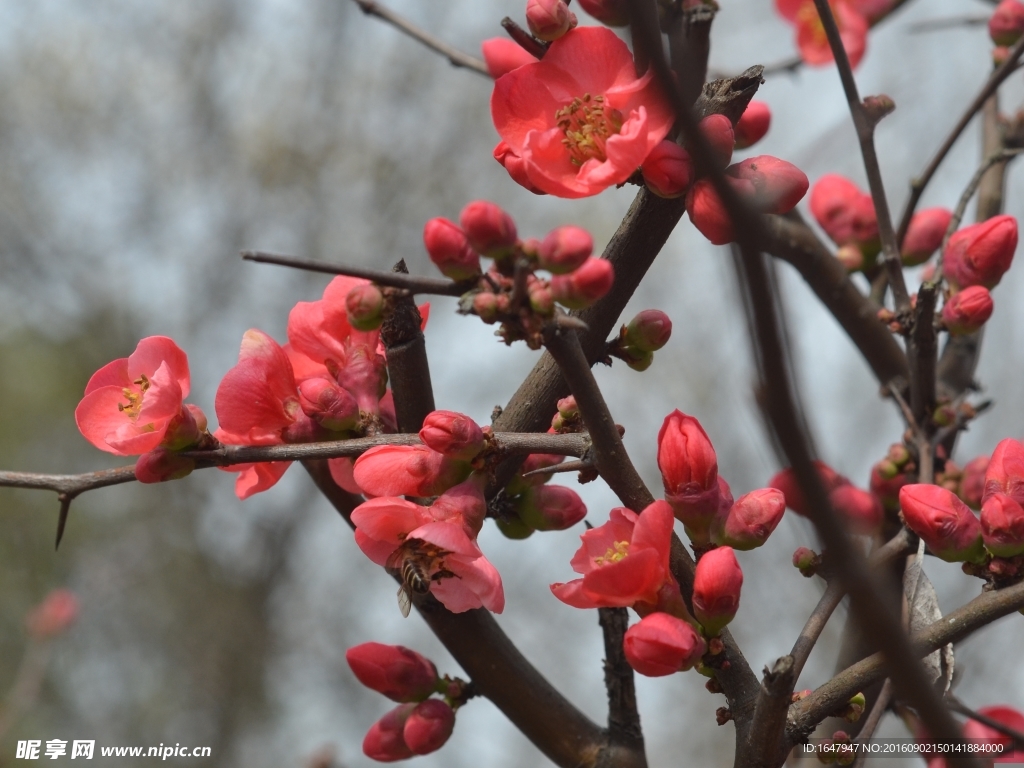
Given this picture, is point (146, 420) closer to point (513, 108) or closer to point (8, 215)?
point (513, 108)

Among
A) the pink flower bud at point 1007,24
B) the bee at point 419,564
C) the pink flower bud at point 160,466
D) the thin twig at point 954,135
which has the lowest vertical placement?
the bee at point 419,564

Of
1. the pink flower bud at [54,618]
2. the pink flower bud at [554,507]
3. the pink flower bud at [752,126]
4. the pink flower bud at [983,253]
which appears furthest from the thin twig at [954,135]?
the pink flower bud at [54,618]

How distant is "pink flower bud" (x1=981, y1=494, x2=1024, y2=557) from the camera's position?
762 millimetres

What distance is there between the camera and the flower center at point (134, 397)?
3.04 feet

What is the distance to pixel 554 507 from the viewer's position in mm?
882

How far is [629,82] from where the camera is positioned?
0.80 m

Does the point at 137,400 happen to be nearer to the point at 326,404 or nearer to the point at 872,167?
the point at 326,404

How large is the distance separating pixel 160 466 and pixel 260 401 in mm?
112

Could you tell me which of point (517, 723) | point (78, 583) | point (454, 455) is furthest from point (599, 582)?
point (78, 583)

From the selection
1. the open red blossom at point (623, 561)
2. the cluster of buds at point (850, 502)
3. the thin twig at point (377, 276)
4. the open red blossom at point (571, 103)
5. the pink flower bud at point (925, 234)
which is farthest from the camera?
the pink flower bud at point (925, 234)

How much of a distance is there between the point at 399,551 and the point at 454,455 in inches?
4.4

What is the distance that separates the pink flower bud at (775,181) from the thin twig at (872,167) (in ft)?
1.35

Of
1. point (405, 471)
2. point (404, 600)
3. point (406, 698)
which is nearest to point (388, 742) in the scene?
point (406, 698)

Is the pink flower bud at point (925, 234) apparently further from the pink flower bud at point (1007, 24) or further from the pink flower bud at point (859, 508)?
the pink flower bud at point (859, 508)
